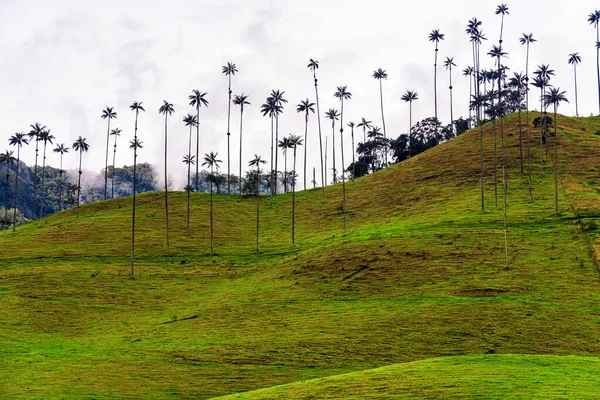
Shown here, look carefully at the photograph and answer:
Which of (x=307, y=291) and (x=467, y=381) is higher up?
(x=307, y=291)

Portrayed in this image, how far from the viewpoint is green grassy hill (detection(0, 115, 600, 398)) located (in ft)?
183

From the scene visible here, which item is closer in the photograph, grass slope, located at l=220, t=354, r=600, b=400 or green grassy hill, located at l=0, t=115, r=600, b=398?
grass slope, located at l=220, t=354, r=600, b=400

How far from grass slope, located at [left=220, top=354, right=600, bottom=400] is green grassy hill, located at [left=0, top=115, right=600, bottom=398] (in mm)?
1259

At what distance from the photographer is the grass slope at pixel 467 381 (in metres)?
35.0

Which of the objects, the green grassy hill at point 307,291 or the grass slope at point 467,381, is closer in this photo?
the grass slope at point 467,381

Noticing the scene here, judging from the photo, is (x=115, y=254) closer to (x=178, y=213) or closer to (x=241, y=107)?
(x=178, y=213)

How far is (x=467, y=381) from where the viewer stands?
37.7 m

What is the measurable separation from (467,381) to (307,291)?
4393 cm

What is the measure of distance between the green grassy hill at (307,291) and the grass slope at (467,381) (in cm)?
126

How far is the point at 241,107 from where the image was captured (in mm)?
155625

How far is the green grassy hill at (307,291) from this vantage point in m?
55.7

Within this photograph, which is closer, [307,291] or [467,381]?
[467,381]

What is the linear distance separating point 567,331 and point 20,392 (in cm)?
4688

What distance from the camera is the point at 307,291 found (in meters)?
80.7
